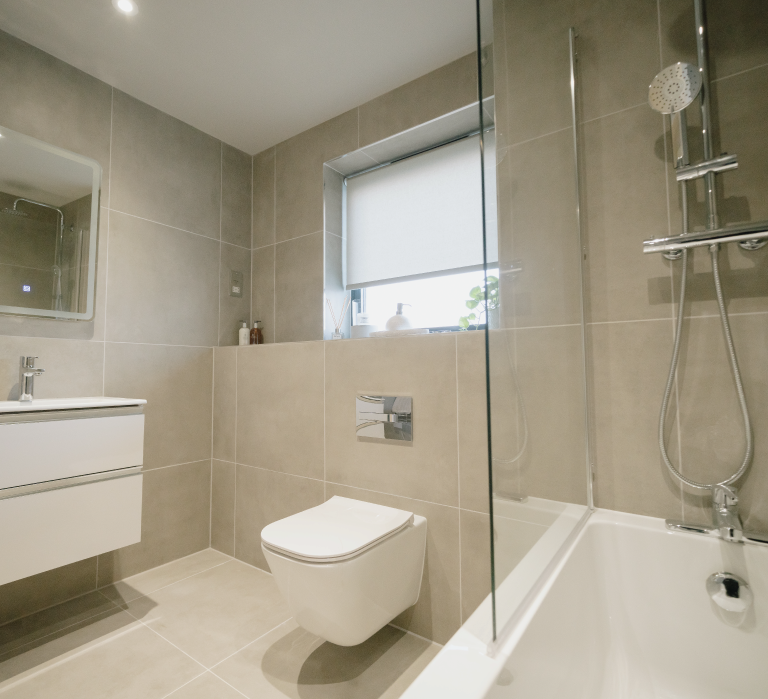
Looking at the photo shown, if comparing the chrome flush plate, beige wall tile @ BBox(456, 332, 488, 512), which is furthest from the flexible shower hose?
the chrome flush plate

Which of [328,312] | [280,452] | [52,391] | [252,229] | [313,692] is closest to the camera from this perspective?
[313,692]

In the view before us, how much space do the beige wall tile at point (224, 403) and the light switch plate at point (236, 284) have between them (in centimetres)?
37

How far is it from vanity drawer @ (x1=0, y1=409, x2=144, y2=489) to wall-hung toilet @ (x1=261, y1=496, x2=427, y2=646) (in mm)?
718

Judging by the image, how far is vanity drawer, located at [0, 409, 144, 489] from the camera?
4.50ft

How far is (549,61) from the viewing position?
1204 millimetres

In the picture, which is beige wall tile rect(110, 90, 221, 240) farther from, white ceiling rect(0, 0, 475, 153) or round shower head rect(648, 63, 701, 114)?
round shower head rect(648, 63, 701, 114)

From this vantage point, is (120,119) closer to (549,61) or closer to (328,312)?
(328,312)

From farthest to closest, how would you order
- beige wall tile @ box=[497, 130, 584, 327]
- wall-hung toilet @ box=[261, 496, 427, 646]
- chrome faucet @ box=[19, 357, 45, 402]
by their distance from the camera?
1. chrome faucet @ box=[19, 357, 45, 402]
2. wall-hung toilet @ box=[261, 496, 427, 646]
3. beige wall tile @ box=[497, 130, 584, 327]

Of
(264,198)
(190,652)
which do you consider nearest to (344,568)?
(190,652)

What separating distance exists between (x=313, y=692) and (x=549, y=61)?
1950 mm

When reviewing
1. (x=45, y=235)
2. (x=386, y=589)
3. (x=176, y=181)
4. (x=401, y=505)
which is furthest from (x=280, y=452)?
(x=176, y=181)

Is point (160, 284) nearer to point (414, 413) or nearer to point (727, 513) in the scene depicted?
point (414, 413)

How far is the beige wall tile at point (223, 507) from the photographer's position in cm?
228

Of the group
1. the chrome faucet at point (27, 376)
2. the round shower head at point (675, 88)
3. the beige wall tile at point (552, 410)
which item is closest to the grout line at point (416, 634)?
the beige wall tile at point (552, 410)
